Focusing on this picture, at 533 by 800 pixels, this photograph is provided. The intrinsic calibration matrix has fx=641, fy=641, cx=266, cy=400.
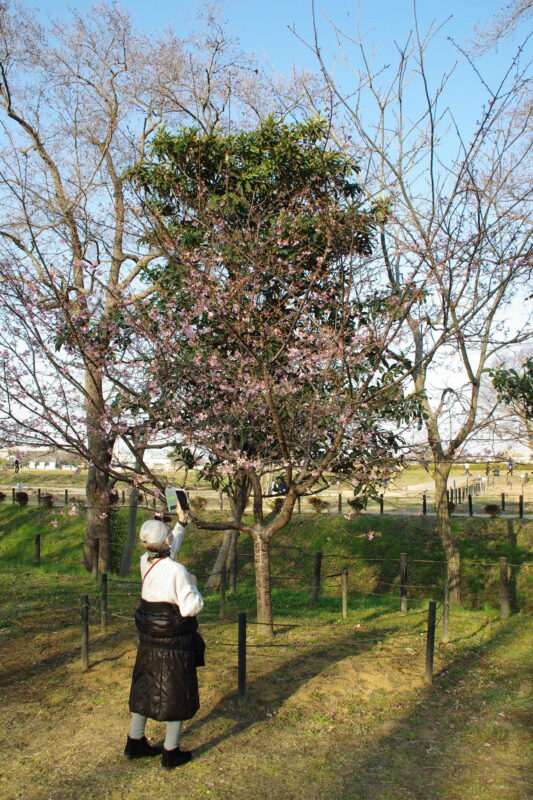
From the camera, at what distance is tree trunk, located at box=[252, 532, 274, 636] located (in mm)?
8688

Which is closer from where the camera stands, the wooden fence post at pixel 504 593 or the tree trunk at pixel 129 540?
the wooden fence post at pixel 504 593

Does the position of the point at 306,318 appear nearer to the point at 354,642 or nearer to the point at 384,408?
the point at 384,408

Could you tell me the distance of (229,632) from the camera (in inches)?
353

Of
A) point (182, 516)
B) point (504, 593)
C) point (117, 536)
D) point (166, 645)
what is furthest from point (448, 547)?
point (117, 536)

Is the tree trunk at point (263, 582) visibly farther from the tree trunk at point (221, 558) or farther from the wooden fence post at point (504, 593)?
the wooden fence post at point (504, 593)

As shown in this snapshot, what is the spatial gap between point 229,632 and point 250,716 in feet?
9.05

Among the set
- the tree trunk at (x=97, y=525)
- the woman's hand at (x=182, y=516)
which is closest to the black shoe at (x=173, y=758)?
the woman's hand at (x=182, y=516)

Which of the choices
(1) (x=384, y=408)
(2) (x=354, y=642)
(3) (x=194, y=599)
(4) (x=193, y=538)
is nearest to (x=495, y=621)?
(2) (x=354, y=642)

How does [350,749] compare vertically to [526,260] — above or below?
below

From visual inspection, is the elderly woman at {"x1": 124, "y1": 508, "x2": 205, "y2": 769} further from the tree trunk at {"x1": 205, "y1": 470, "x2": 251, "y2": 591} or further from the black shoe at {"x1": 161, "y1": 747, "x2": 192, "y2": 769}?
the tree trunk at {"x1": 205, "y1": 470, "x2": 251, "y2": 591}

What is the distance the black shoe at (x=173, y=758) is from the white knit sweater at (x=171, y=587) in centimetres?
114

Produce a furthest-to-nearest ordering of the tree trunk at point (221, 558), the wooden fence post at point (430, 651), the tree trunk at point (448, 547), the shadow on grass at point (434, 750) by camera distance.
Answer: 1. the tree trunk at point (221, 558)
2. the tree trunk at point (448, 547)
3. the wooden fence post at point (430, 651)
4. the shadow on grass at point (434, 750)

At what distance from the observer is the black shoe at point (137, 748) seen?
535 cm

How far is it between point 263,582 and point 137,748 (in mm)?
3568
